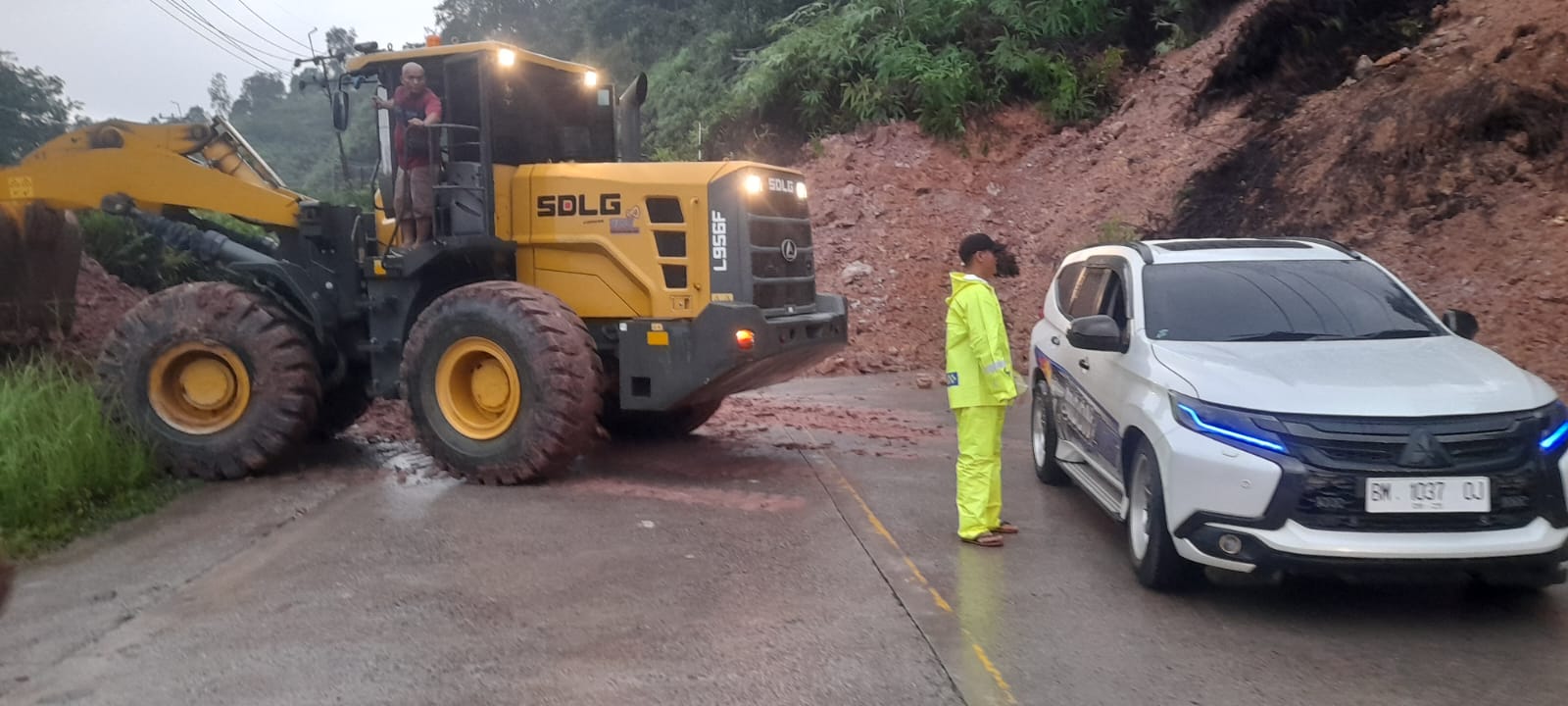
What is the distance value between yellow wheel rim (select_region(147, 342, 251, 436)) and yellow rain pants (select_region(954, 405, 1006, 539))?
5527mm

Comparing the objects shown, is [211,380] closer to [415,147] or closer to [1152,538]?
[415,147]

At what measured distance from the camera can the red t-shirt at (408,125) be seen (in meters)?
9.33

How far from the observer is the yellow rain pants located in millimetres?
7219

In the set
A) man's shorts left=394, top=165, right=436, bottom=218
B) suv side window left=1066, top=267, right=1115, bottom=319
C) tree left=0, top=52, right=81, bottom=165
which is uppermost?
tree left=0, top=52, right=81, bottom=165

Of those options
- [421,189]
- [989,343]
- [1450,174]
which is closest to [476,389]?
[421,189]

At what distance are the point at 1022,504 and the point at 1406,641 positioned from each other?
3.14m

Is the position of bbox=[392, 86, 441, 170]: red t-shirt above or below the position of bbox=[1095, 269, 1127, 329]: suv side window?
above

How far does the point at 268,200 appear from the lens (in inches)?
400

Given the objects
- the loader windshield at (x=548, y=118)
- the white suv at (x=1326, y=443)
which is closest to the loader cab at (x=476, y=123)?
the loader windshield at (x=548, y=118)

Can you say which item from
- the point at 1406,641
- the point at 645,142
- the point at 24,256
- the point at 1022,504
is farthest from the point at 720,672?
the point at 645,142

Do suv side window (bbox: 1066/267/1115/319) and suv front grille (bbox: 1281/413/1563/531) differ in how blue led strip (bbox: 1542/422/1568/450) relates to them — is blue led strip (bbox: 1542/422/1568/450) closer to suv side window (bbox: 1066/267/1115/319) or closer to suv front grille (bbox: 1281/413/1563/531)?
suv front grille (bbox: 1281/413/1563/531)

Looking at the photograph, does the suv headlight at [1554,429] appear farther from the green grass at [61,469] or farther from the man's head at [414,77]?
the green grass at [61,469]

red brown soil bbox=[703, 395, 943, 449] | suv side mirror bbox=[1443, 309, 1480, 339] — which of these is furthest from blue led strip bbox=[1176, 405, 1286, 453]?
red brown soil bbox=[703, 395, 943, 449]

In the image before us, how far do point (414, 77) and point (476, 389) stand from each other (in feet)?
7.61
